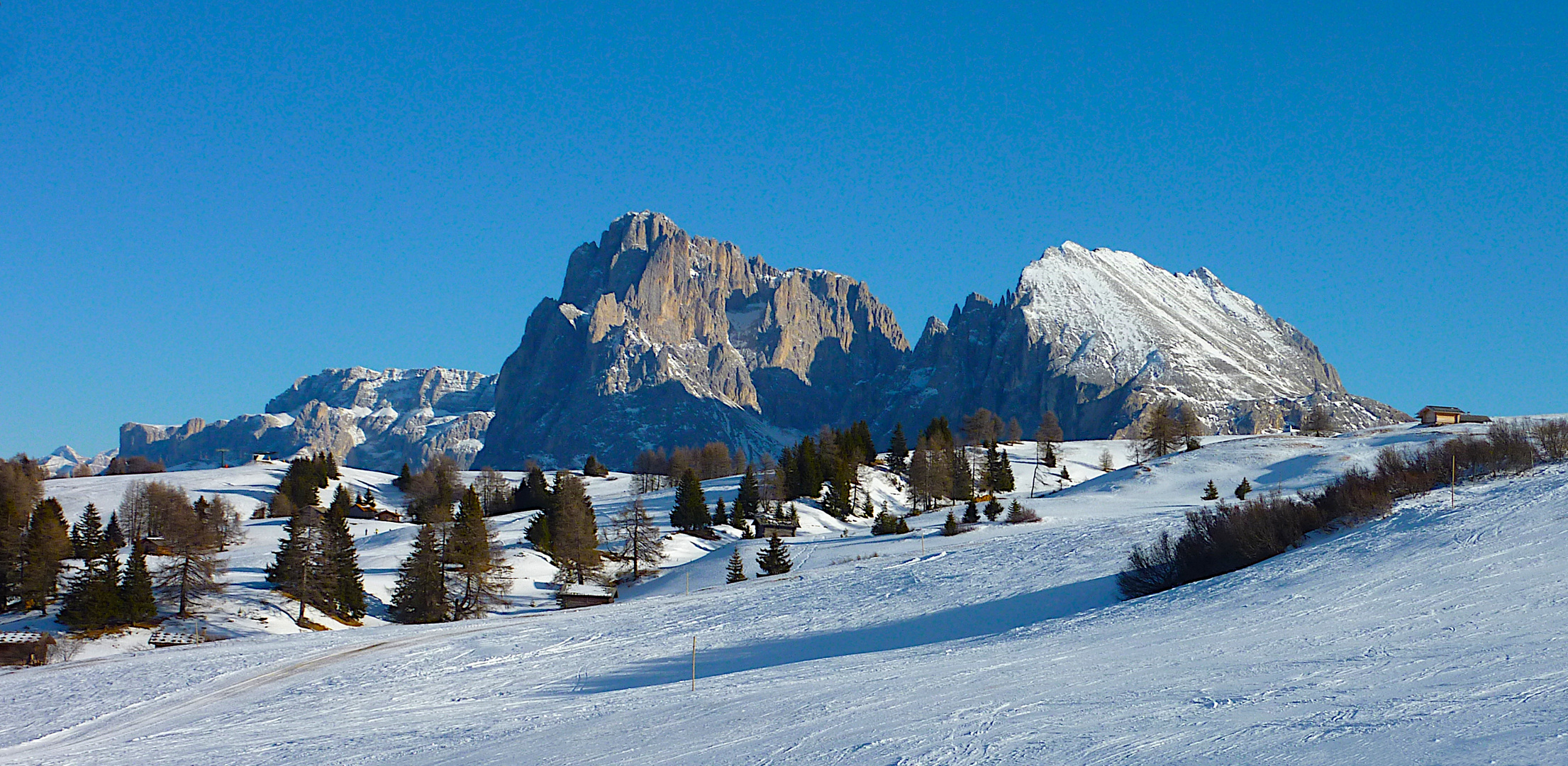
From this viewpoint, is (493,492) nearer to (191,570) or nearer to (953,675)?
(191,570)

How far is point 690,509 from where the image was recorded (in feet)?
240

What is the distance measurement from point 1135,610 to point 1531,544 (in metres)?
9.23

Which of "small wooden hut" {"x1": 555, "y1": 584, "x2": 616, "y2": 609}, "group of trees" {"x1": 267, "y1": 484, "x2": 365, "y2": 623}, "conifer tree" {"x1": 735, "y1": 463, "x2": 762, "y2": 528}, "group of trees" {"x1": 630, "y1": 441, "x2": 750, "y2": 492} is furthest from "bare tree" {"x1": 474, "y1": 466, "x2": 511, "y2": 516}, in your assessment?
"small wooden hut" {"x1": 555, "y1": 584, "x2": 616, "y2": 609}

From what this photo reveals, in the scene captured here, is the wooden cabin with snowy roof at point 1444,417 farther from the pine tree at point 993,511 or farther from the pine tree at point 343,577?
the pine tree at point 343,577

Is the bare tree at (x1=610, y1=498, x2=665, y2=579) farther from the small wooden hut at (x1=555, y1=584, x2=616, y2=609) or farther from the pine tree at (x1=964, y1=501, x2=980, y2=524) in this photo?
the pine tree at (x1=964, y1=501, x2=980, y2=524)

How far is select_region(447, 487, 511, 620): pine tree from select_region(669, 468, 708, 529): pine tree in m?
17.3

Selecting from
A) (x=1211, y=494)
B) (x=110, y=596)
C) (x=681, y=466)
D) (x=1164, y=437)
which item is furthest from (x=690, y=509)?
(x=1164, y=437)

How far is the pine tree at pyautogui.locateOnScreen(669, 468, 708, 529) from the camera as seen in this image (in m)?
73.0

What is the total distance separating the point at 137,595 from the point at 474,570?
14.3m

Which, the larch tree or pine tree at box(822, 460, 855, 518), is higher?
pine tree at box(822, 460, 855, 518)

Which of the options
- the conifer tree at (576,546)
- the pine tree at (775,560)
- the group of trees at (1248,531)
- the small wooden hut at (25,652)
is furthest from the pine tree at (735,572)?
the small wooden hut at (25,652)

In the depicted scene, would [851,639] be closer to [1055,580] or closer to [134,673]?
[1055,580]

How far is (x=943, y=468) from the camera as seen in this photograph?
82.9 meters

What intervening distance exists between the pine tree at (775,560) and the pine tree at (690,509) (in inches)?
856
